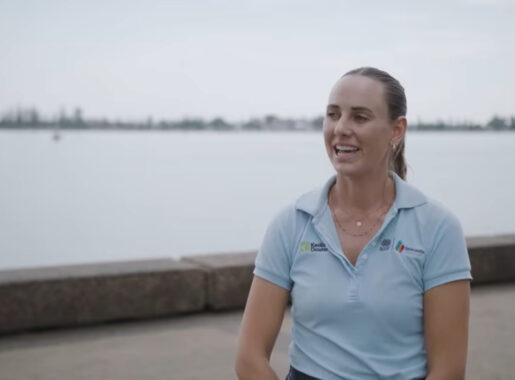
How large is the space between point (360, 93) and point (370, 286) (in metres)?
0.57

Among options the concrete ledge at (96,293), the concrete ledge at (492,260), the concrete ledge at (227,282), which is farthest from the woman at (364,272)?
the concrete ledge at (492,260)

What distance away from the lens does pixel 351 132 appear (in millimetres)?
2740

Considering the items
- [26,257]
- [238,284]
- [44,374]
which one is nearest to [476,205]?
[26,257]

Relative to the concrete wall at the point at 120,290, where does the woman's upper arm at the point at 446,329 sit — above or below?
above

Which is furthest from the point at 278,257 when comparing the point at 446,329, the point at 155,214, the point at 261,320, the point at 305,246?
the point at 155,214

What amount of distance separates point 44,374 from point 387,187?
2.89m

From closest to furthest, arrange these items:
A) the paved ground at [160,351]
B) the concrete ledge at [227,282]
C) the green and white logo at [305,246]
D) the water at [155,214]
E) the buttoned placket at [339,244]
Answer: the buttoned placket at [339,244]
the green and white logo at [305,246]
the paved ground at [160,351]
the concrete ledge at [227,282]
the water at [155,214]

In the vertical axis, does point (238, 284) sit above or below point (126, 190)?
above

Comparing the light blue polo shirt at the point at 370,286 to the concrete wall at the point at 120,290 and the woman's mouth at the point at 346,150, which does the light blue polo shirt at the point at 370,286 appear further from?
the concrete wall at the point at 120,290

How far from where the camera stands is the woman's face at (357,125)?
2734mm

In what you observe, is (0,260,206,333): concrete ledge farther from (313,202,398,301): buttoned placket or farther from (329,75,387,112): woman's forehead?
(329,75,387,112): woman's forehead

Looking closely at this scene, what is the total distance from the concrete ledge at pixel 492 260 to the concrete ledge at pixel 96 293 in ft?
8.65

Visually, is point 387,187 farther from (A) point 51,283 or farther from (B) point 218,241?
(B) point 218,241

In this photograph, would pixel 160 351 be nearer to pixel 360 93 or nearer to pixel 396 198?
pixel 396 198
